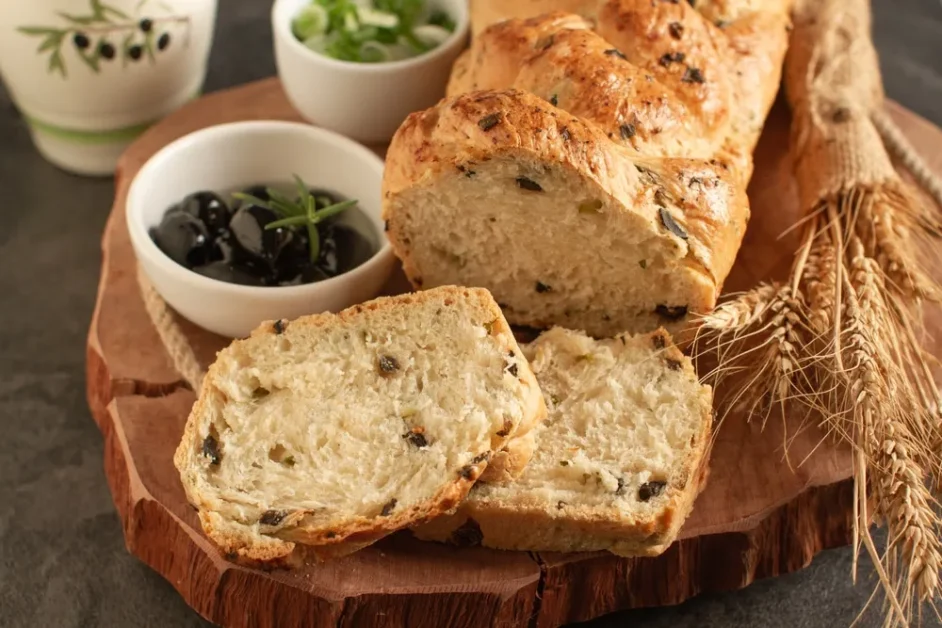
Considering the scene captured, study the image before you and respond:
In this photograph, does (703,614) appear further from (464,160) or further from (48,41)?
(48,41)

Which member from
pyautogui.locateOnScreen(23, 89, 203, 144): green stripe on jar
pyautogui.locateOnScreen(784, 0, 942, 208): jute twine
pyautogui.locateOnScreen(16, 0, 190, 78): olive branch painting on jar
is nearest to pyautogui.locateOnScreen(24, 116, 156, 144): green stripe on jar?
pyautogui.locateOnScreen(23, 89, 203, 144): green stripe on jar

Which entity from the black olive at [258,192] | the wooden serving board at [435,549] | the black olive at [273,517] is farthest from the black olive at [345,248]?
the black olive at [273,517]

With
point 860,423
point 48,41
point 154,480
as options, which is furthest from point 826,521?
point 48,41

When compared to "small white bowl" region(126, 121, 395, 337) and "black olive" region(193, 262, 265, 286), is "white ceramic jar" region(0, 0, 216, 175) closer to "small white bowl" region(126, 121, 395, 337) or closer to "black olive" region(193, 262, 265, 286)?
"small white bowl" region(126, 121, 395, 337)

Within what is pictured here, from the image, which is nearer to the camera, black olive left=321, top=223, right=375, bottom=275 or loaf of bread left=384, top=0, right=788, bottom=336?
loaf of bread left=384, top=0, right=788, bottom=336

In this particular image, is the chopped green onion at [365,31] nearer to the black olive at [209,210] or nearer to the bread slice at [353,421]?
the black olive at [209,210]
